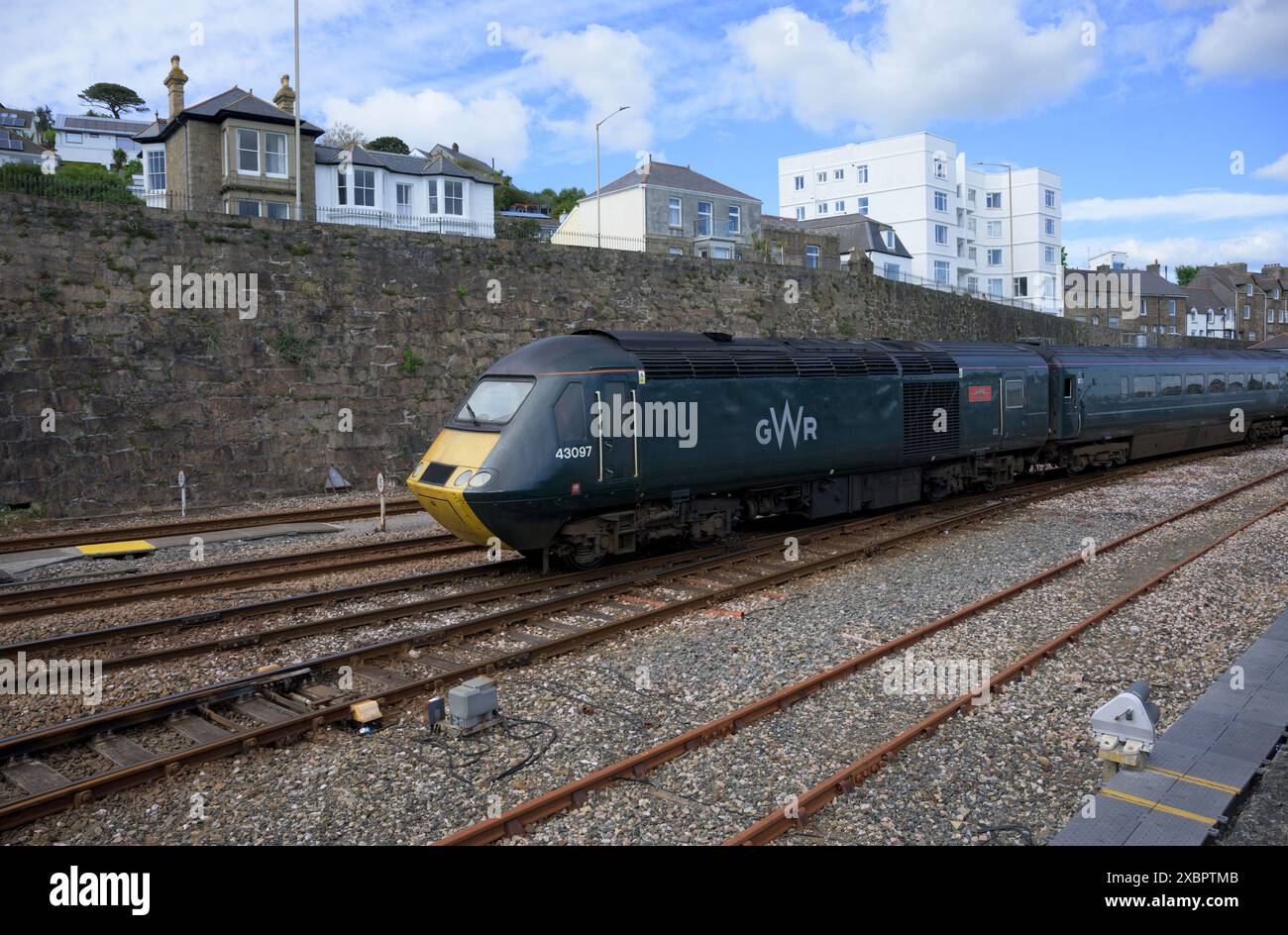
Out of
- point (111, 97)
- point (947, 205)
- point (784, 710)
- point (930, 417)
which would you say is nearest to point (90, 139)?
point (111, 97)

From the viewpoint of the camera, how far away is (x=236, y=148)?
3512 cm

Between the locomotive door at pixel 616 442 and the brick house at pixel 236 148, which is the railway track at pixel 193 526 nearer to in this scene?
the locomotive door at pixel 616 442

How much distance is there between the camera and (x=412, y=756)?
22.7 ft

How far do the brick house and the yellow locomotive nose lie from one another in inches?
1054

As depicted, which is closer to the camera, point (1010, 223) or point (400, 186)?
point (400, 186)

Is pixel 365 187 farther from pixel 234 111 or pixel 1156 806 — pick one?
pixel 1156 806

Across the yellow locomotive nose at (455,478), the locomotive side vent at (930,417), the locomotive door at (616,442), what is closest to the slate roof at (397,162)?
the locomotive side vent at (930,417)

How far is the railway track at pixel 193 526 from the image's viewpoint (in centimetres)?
1510

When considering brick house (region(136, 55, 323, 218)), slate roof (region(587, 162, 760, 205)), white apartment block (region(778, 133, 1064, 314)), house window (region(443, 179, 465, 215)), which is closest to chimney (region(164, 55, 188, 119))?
brick house (region(136, 55, 323, 218))

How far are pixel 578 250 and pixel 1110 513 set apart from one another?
15311mm

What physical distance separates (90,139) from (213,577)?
8958 cm

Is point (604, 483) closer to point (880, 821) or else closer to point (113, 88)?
point (880, 821)

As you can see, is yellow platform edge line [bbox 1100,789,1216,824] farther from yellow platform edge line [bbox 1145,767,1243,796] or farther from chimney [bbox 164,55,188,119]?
chimney [bbox 164,55,188,119]
